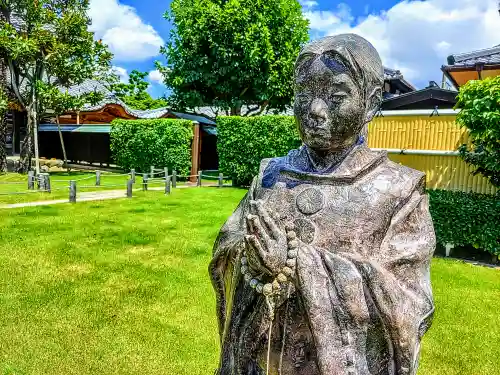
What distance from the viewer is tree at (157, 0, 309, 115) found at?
80.8 ft

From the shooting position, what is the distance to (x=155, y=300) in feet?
25.7

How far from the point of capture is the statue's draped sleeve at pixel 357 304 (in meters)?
2.09

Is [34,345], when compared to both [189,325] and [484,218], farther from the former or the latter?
[484,218]

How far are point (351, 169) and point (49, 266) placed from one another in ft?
27.8

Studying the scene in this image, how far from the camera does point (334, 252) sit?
86.8 inches

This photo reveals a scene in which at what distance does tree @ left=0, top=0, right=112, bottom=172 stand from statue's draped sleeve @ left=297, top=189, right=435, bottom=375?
2361 cm

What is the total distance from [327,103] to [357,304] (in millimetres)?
949

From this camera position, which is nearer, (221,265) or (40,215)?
(221,265)

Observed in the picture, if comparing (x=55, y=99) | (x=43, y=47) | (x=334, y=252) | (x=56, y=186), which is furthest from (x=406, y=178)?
(x=43, y=47)

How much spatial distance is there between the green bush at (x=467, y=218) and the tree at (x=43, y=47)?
19.7 meters

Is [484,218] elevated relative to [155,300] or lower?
elevated

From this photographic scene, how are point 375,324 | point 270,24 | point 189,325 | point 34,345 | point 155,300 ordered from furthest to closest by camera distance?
point 270,24
point 155,300
point 189,325
point 34,345
point 375,324

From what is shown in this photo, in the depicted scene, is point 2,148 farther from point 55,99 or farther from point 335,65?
point 335,65

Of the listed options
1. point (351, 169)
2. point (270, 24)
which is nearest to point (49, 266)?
point (351, 169)
